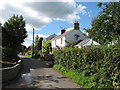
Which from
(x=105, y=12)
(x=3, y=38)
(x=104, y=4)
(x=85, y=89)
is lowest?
(x=85, y=89)

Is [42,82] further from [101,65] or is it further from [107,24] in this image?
[107,24]

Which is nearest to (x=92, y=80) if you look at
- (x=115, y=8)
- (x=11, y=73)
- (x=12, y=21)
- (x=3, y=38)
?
(x=11, y=73)

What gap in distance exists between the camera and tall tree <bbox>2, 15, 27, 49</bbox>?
2367cm

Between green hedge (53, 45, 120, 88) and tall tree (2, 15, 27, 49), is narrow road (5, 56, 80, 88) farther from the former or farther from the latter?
tall tree (2, 15, 27, 49)

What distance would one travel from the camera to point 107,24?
46.6ft

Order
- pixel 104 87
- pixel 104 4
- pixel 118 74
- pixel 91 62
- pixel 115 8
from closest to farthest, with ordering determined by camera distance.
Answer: pixel 118 74
pixel 104 87
pixel 91 62
pixel 115 8
pixel 104 4

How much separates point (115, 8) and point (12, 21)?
23.7m

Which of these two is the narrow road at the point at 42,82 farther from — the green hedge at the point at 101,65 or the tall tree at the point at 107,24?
the tall tree at the point at 107,24

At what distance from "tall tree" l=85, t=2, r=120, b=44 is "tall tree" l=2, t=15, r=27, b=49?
1462 cm

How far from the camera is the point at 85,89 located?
290 inches

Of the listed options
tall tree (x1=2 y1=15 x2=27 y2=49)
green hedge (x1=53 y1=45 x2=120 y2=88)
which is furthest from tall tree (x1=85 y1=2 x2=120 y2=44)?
tall tree (x1=2 y1=15 x2=27 y2=49)

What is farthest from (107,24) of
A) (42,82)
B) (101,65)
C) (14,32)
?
(14,32)

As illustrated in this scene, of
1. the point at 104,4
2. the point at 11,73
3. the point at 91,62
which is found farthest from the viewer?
the point at 104,4

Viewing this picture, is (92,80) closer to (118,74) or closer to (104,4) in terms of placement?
(118,74)
